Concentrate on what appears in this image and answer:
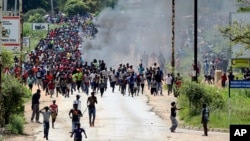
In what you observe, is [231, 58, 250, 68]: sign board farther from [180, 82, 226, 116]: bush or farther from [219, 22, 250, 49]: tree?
[180, 82, 226, 116]: bush

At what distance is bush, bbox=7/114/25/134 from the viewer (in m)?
34.8

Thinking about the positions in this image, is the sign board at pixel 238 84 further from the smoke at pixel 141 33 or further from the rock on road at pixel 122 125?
the smoke at pixel 141 33

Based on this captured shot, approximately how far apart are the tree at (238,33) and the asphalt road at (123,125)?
463 centimetres

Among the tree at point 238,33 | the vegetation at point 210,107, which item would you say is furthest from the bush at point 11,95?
the tree at point 238,33

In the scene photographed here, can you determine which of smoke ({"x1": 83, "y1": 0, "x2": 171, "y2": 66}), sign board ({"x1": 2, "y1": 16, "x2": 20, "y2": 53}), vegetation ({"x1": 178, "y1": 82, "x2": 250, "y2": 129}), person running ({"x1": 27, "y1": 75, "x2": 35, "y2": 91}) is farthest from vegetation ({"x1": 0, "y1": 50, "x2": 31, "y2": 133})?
smoke ({"x1": 83, "y1": 0, "x2": 171, "y2": 66})

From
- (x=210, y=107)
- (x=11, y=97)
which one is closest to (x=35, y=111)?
(x=11, y=97)

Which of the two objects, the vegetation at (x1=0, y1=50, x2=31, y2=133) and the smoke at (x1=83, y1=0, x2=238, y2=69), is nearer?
the vegetation at (x1=0, y1=50, x2=31, y2=133)

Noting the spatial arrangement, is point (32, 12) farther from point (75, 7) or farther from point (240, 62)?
point (240, 62)

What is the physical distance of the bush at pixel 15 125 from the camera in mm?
34750

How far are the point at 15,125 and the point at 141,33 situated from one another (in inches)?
1792

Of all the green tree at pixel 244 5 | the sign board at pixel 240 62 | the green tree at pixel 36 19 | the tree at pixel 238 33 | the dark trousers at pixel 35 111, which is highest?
the green tree at pixel 36 19

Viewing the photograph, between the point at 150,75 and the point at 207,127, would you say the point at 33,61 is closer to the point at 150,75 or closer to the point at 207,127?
the point at 150,75

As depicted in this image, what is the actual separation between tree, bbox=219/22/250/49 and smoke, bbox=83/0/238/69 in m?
30.0

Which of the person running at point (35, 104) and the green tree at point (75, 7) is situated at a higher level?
the green tree at point (75, 7)
